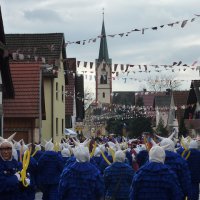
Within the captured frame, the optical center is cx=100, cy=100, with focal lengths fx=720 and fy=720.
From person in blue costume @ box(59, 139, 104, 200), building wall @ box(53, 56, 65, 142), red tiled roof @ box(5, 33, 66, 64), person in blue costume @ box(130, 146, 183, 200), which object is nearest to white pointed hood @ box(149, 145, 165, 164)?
person in blue costume @ box(130, 146, 183, 200)

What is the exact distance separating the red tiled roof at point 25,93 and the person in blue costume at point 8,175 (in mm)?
22209

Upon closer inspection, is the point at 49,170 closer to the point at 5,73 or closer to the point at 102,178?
the point at 102,178

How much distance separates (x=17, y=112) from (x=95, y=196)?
72.9 ft

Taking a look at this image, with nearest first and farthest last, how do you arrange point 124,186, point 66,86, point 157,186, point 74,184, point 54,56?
point 157,186
point 74,184
point 124,186
point 54,56
point 66,86

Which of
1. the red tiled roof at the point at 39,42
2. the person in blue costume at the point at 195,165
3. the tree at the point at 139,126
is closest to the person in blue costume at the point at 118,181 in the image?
the person in blue costume at the point at 195,165

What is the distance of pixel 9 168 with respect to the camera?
10.5m

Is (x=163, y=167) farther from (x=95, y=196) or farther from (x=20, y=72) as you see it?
(x=20, y=72)

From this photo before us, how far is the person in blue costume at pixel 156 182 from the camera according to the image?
33.3 feet

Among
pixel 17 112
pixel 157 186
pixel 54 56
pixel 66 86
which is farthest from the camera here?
pixel 66 86

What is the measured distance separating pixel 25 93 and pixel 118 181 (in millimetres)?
20807

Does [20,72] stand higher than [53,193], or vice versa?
[20,72]

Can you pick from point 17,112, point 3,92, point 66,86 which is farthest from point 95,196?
point 66,86

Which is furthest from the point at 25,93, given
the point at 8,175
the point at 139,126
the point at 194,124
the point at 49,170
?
the point at 139,126

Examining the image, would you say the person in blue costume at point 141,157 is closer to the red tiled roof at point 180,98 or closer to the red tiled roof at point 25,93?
the red tiled roof at point 25,93
